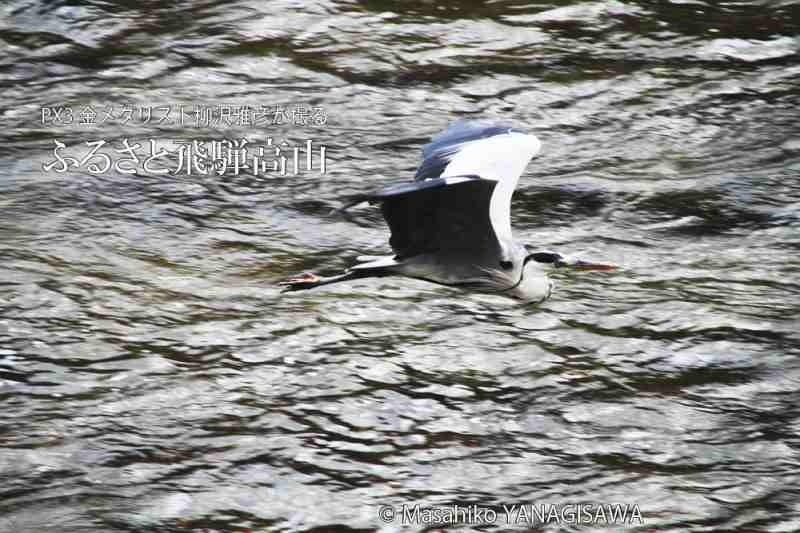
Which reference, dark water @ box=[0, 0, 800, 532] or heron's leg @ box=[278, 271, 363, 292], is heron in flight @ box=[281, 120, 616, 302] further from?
dark water @ box=[0, 0, 800, 532]

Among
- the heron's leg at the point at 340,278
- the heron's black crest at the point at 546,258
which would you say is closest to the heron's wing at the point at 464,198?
the heron's leg at the point at 340,278

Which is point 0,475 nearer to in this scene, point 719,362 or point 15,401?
point 15,401

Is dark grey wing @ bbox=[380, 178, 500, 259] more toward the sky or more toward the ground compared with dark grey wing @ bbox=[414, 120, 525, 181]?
more toward the ground

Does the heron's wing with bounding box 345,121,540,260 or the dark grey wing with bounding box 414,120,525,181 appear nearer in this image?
the heron's wing with bounding box 345,121,540,260

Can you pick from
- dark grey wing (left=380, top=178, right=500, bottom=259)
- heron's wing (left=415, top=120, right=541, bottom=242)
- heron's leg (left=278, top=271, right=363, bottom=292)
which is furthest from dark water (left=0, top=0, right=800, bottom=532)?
heron's wing (left=415, top=120, right=541, bottom=242)

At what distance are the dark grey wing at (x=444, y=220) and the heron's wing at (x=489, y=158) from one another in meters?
0.11

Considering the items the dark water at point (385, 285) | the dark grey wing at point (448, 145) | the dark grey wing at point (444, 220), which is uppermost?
the dark grey wing at point (448, 145)

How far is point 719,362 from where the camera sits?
304 inches

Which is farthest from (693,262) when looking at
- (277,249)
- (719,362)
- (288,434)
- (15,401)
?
(15,401)

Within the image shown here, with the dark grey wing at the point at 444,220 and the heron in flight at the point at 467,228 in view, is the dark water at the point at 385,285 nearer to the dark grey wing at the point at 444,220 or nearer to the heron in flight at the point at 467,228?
the heron in flight at the point at 467,228

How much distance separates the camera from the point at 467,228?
659cm

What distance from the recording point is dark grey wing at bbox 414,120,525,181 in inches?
278

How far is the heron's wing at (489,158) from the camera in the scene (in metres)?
6.73

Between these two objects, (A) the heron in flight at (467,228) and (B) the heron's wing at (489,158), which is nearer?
(A) the heron in flight at (467,228)
